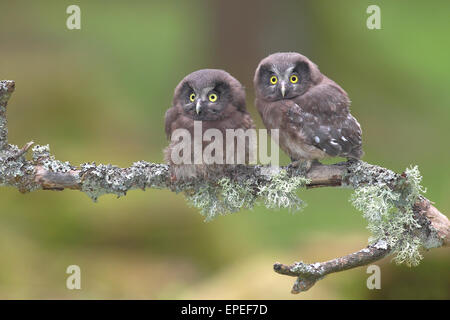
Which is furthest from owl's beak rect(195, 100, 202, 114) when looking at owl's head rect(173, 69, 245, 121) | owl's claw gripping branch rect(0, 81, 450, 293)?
owl's claw gripping branch rect(0, 81, 450, 293)

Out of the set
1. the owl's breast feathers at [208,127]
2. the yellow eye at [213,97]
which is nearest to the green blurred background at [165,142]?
the owl's breast feathers at [208,127]

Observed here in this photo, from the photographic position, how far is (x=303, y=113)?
→ 2.77 m

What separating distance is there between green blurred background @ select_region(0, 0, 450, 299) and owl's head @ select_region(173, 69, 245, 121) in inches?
67.0

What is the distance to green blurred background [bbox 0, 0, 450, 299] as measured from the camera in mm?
4406

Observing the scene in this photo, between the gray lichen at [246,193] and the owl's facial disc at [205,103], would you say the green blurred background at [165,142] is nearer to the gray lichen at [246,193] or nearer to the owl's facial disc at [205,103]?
the gray lichen at [246,193]

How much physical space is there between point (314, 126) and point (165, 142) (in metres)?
3.32

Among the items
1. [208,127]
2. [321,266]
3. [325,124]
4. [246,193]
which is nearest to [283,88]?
[325,124]

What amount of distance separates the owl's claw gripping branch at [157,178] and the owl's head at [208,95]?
30cm

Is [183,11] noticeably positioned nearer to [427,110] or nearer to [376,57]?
[376,57]

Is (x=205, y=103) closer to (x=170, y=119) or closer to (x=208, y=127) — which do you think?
(x=208, y=127)

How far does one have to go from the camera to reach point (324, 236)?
451 centimetres

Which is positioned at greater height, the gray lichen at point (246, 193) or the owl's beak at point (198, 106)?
the owl's beak at point (198, 106)

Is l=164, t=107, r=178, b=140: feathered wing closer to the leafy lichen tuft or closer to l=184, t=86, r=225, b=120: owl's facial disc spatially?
l=184, t=86, r=225, b=120: owl's facial disc

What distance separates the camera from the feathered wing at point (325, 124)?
2.75m
